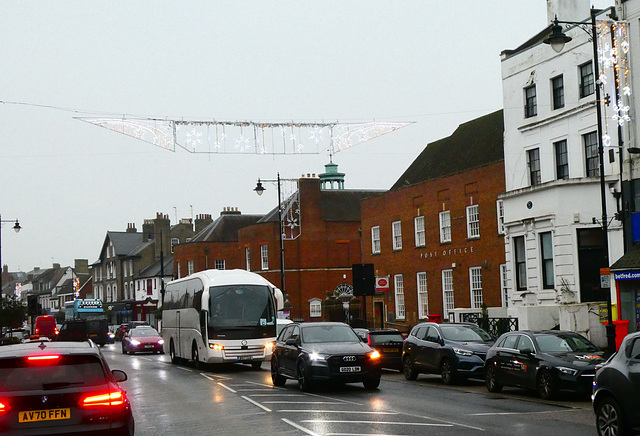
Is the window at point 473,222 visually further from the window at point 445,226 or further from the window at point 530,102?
the window at point 530,102

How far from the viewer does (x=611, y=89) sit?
97.0 feet

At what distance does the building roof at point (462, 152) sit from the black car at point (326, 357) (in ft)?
→ 73.0

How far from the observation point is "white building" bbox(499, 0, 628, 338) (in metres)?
31.2

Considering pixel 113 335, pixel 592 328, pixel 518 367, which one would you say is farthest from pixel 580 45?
pixel 113 335

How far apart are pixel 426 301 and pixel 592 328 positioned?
16730 mm

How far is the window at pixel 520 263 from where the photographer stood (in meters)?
34.5

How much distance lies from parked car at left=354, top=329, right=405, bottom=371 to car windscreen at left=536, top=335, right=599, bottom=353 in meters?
9.16

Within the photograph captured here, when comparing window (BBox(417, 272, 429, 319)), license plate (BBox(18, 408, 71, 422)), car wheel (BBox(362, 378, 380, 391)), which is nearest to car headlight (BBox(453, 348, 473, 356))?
car wheel (BBox(362, 378, 380, 391))

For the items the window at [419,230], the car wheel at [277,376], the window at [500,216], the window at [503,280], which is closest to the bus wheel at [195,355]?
the car wheel at [277,376]

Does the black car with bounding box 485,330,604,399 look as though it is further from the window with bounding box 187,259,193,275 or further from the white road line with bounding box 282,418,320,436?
the window with bounding box 187,259,193,275

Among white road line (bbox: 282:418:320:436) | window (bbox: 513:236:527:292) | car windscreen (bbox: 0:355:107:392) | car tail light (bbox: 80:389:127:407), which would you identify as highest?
window (bbox: 513:236:527:292)

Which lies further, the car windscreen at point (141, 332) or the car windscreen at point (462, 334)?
the car windscreen at point (141, 332)

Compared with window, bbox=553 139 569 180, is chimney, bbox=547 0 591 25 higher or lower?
higher

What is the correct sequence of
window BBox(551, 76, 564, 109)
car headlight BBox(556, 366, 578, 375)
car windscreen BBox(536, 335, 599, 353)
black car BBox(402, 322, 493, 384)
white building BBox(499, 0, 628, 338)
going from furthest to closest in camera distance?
window BBox(551, 76, 564, 109), white building BBox(499, 0, 628, 338), black car BBox(402, 322, 493, 384), car windscreen BBox(536, 335, 599, 353), car headlight BBox(556, 366, 578, 375)
